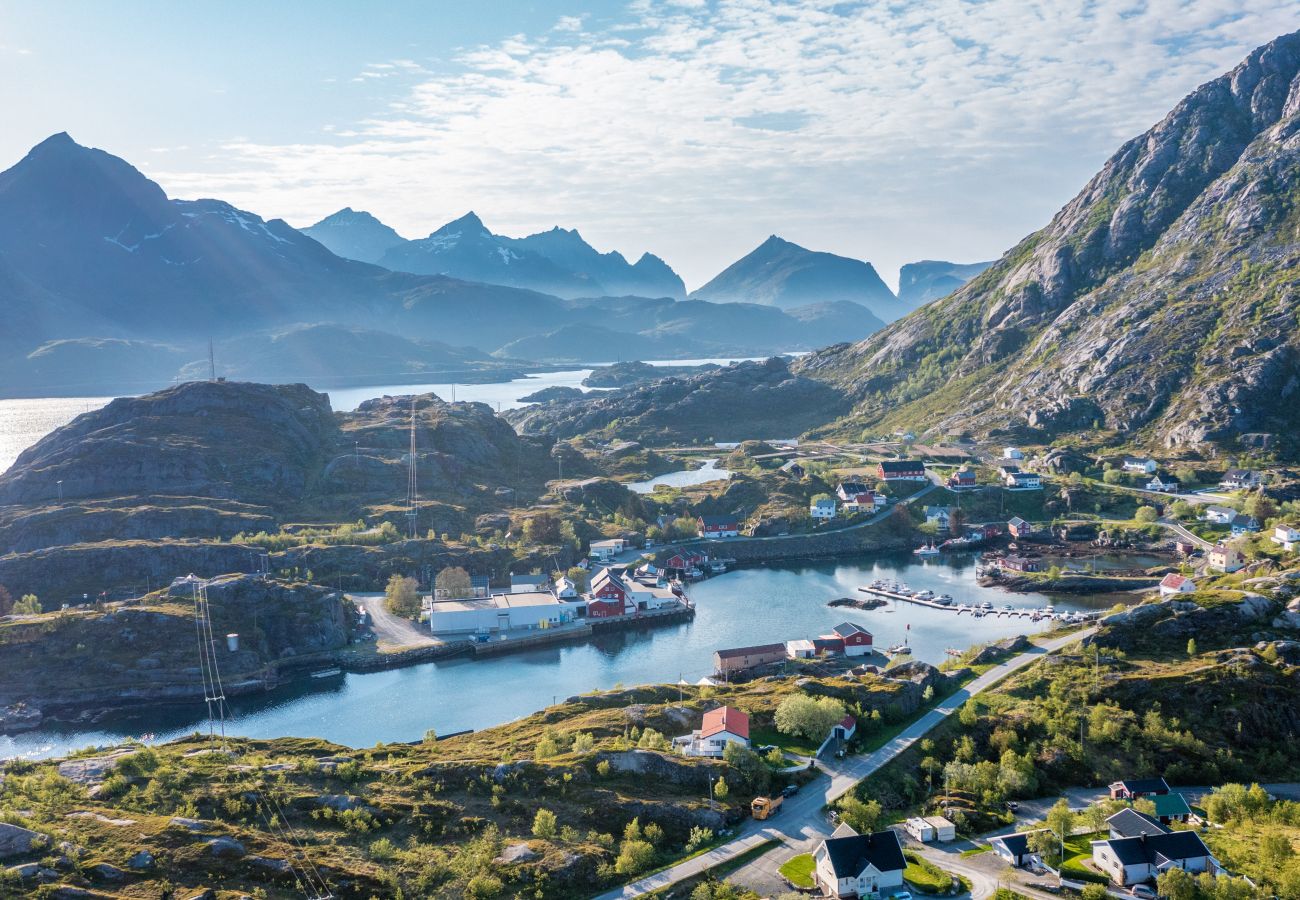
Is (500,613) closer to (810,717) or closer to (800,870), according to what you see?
(810,717)

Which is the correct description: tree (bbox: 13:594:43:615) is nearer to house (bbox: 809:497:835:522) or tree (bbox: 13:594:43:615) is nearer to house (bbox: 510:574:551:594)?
house (bbox: 510:574:551:594)

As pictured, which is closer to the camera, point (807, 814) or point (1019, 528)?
point (807, 814)

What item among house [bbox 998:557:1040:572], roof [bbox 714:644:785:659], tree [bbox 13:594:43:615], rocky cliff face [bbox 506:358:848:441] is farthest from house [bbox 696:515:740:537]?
rocky cliff face [bbox 506:358:848:441]

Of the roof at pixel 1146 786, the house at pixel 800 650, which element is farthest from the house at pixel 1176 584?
the roof at pixel 1146 786

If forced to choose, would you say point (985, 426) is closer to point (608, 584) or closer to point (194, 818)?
point (608, 584)

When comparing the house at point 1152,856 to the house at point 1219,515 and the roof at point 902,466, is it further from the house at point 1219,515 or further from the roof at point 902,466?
the roof at point 902,466

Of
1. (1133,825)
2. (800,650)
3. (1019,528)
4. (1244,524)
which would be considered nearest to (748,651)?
(800,650)

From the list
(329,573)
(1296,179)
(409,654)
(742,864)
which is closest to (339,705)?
(409,654)
